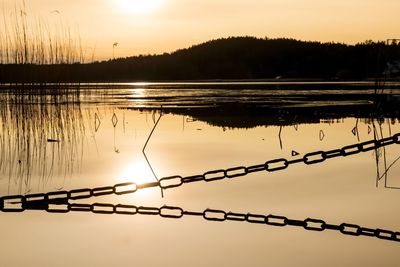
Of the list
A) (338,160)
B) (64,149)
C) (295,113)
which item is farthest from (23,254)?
(295,113)

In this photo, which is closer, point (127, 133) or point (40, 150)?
point (40, 150)

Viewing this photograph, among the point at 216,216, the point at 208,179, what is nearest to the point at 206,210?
the point at 208,179

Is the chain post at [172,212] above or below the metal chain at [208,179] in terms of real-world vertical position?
below

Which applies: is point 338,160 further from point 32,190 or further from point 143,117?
point 143,117

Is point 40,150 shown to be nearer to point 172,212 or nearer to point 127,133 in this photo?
point 127,133

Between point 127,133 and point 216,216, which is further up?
Result: point 127,133

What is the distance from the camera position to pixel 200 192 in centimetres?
1067

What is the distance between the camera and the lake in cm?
726

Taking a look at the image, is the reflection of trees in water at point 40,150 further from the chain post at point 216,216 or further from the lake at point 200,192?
the chain post at point 216,216

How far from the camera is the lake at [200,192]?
7.26 metres

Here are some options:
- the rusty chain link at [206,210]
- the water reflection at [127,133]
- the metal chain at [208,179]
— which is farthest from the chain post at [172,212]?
the water reflection at [127,133]

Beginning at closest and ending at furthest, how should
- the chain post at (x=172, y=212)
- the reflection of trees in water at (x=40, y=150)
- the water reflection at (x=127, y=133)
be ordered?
the chain post at (x=172, y=212) < the reflection of trees in water at (x=40, y=150) < the water reflection at (x=127, y=133)

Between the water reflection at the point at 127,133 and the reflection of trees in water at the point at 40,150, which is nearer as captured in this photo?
the reflection of trees in water at the point at 40,150

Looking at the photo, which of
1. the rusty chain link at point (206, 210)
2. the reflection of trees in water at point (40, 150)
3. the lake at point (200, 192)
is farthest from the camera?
the reflection of trees in water at point (40, 150)
